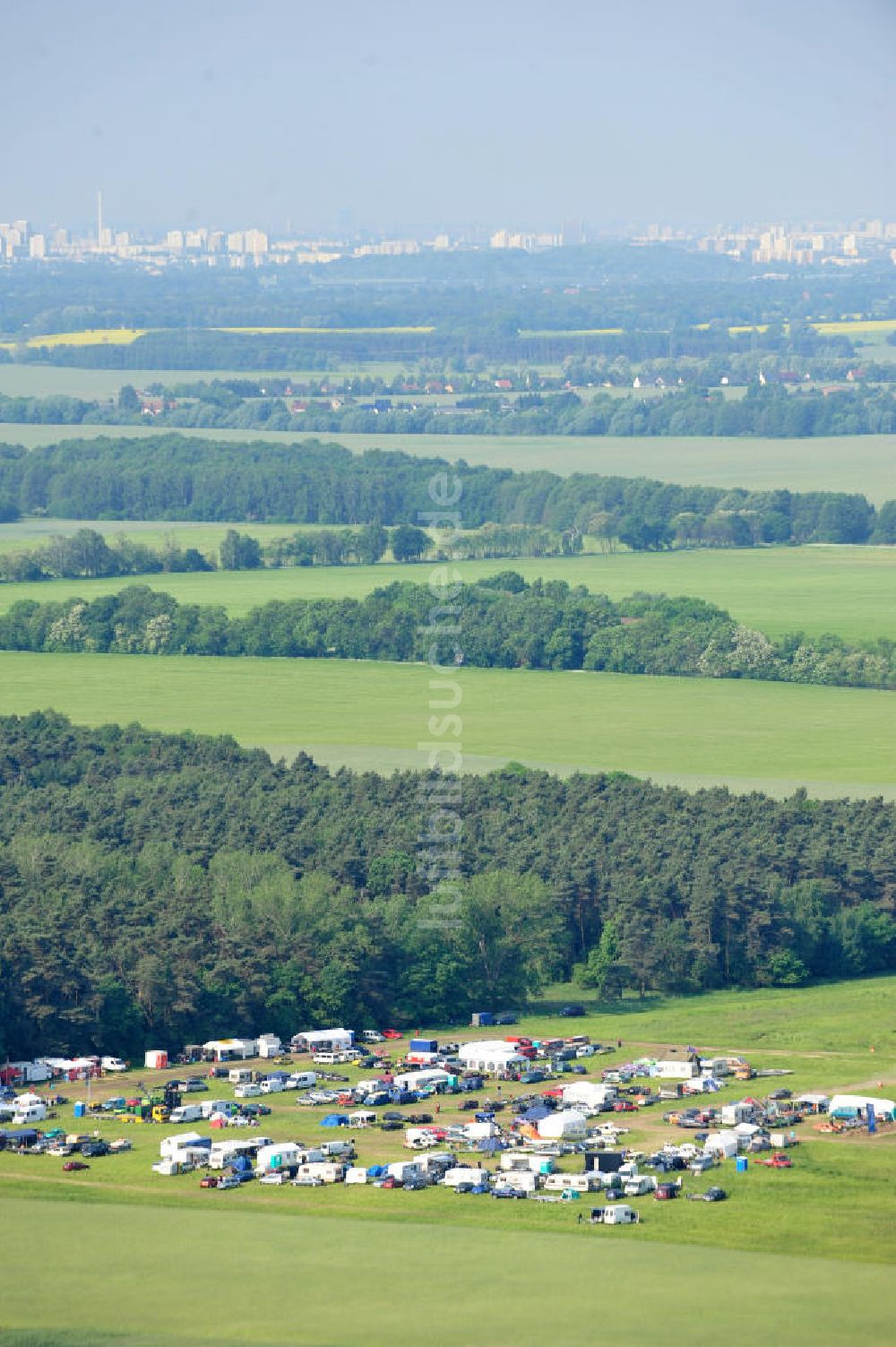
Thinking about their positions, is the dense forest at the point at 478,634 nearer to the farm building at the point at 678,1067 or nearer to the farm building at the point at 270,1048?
the farm building at the point at 678,1067

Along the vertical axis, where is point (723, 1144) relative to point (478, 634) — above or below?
below

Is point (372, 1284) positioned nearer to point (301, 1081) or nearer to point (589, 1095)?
point (589, 1095)

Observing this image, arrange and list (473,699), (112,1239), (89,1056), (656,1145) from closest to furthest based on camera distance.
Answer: (112,1239) < (656,1145) < (89,1056) < (473,699)

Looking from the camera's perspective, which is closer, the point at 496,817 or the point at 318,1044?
the point at 318,1044

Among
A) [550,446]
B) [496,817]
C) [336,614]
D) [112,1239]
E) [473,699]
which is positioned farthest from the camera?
[550,446]

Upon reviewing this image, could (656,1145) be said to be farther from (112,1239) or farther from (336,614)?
(336,614)

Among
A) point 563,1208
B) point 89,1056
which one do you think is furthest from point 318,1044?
point 563,1208

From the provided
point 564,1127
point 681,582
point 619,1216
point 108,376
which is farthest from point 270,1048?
point 108,376
